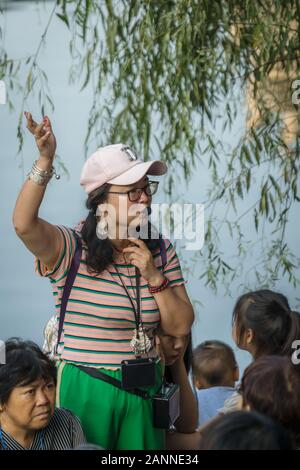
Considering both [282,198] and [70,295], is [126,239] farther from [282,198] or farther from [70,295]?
[282,198]

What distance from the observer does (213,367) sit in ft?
11.4

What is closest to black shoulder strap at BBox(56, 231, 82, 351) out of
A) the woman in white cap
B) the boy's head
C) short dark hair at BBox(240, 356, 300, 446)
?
the woman in white cap

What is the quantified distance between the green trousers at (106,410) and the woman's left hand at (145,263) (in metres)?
0.24

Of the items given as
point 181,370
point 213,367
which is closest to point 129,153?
point 181,370

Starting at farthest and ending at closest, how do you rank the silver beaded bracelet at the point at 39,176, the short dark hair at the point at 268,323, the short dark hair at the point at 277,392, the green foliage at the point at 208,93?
1. the green foliage at the point at 208,93
2. the short dark hair at the point at 268,323
3. the silver beaded bracelet at the point at 39,176
4. the short dark hair at the point at 277,392

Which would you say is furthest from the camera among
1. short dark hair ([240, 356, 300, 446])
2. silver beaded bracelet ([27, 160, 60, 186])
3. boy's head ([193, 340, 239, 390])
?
boy's head ([193, 340, 239, 390])

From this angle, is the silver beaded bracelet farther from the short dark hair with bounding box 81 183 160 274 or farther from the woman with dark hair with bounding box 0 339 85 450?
the woman with dark hair with bounding box 0 339 85 450

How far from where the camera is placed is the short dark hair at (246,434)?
1.83 meters

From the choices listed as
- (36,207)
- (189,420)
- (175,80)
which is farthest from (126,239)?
(175,80)

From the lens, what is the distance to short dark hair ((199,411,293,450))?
72.0 inches

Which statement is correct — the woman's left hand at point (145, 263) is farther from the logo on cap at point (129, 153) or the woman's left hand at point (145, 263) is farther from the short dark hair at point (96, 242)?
the logo on cap at point (129, 153)

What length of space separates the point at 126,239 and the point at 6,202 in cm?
232

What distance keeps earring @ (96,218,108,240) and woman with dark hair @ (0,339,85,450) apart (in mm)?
333

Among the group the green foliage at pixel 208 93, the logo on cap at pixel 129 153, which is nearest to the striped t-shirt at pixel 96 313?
the logo on cap at pixel 129 153
